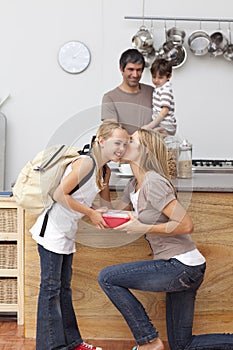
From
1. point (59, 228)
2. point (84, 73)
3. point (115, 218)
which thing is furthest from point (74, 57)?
point (115, 218)

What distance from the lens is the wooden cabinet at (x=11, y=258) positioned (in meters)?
3.14

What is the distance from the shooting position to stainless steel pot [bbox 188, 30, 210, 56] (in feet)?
14.1

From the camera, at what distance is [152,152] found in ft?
8.16

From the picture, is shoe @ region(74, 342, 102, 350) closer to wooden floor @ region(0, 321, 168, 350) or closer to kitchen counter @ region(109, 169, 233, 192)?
wooden floor @ region(0, 321, 168, 350)

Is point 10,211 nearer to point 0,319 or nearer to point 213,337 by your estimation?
point 0,319

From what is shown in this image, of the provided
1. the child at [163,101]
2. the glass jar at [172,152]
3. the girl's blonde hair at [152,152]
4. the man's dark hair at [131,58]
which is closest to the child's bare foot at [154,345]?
the girl's blonde hair at [152,152]

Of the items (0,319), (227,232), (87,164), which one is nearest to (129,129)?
(87,164)

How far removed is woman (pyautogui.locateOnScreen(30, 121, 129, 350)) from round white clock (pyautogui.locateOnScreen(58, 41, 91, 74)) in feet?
6.13

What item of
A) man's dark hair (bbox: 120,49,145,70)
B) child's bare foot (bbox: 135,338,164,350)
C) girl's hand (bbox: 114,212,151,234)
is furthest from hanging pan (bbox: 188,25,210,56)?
child's bare foot (bbox: 135,338,164,350)

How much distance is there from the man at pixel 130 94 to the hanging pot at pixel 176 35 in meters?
0.65

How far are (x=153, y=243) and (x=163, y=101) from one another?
1182 mm

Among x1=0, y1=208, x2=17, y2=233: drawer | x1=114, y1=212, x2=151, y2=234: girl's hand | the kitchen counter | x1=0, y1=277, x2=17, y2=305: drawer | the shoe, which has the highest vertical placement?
the kitchen counter

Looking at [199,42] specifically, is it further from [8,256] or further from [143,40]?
[8,256]

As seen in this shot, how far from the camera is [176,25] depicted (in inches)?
171
